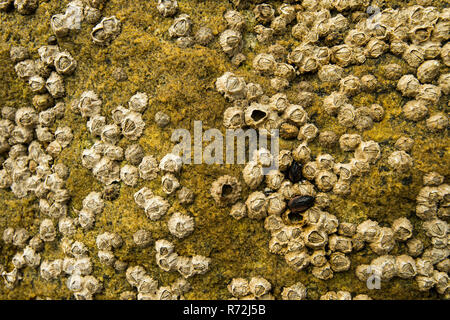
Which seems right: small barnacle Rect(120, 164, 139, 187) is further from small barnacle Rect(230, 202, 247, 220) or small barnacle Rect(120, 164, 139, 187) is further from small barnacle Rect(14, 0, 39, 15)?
small barnacle Rect(14, 0, 39, 15)

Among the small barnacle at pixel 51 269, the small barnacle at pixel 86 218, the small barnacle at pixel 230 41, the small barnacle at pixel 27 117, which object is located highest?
the small barnacle at pixel 230 41

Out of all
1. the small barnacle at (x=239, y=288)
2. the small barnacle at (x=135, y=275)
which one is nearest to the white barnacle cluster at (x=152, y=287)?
the small barnacle at (x=135, y=275)

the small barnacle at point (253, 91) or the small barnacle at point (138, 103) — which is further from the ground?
the small barnacle at point (253, 91)

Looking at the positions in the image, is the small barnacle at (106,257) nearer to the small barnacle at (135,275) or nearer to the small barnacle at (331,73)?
the small barnacle at (135,275)

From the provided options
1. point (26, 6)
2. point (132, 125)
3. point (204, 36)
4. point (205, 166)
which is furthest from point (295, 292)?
point (26, 6)

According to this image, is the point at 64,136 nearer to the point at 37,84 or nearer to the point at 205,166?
the point at 37,84

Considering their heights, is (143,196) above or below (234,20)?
below
